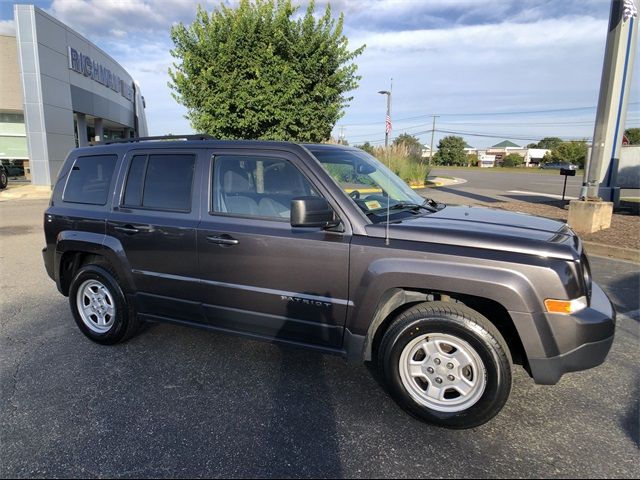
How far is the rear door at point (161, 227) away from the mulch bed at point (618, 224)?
24.8ft

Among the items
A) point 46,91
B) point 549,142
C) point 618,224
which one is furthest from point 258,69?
point 549,142

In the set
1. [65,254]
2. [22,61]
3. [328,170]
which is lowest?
[65,254]

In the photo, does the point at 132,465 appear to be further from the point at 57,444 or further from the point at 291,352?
the point at 291,352

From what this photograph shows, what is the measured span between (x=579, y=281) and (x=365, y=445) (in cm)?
164

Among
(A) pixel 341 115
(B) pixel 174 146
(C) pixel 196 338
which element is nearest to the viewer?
(B) pixel 174 146

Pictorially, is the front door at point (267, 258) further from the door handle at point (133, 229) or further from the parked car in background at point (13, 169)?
the parked car in background at point (13, 169)

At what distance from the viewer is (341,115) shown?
12.7 metres

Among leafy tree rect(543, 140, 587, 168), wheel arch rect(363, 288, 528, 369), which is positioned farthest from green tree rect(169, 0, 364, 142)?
leafy tree rect(543, 140, 587, 168)

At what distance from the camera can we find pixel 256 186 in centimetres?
347

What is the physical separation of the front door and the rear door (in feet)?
0.50

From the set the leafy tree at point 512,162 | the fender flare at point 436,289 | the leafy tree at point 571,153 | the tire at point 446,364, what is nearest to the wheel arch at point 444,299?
the fender flare at point 436,289

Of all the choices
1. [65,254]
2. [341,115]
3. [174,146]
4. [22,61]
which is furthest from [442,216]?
[22,61]

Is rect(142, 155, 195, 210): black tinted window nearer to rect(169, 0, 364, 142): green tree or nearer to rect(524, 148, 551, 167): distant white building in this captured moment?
rect(169, 0, 364, 142): green tree

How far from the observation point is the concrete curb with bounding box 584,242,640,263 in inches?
286
